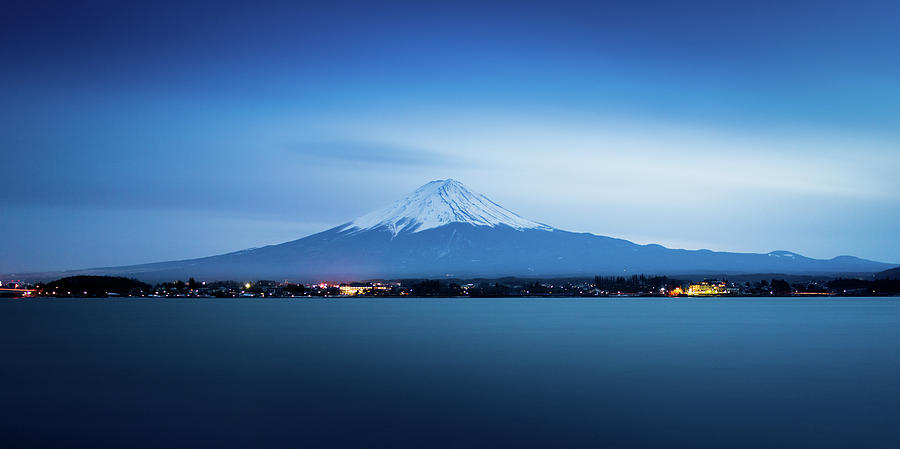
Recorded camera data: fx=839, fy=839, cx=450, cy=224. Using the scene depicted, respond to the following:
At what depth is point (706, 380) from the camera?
22.3 metres

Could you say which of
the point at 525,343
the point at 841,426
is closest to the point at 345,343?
the point at 525,343

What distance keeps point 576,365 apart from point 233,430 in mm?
13739

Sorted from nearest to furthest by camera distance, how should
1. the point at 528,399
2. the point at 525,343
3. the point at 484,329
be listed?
the point at 528,399, the point at 525,343, the point at 484,329

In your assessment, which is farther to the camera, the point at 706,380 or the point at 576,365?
the point at 576,365

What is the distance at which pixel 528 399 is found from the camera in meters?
18.9

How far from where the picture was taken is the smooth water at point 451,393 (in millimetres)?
14883

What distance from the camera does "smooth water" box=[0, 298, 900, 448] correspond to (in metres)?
14.9

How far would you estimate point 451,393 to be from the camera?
2008 centimetres

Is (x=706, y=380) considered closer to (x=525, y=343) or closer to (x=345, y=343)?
(x=525, y=343)

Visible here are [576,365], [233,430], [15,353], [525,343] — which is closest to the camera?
[233,430]

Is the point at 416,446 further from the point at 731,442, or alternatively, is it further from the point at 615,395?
the point at 615,395

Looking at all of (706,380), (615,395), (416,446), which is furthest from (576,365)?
(416,446)

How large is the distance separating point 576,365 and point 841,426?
11.1 m

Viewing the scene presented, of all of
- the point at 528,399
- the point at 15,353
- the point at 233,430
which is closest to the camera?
the point at 233,430
